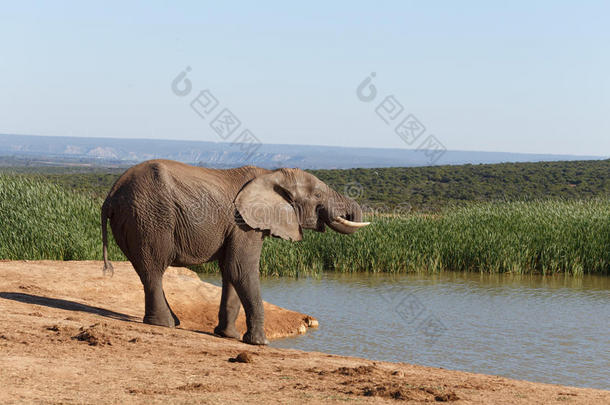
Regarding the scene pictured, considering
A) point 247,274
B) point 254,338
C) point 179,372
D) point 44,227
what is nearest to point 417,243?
point 44,227

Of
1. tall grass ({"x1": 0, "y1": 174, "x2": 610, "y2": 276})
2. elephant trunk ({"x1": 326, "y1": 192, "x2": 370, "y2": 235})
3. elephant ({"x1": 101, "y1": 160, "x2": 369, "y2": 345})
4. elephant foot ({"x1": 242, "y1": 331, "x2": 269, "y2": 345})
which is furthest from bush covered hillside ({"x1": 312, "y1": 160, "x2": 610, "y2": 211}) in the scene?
elephant foot ({"x1": 242, "y1": 331, "x2": 269, "y2": 345})

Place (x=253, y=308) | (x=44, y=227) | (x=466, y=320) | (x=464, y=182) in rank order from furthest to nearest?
(x=464, y=182), (x=44, y=227), (x=466, y=320), (x=253, y=308)

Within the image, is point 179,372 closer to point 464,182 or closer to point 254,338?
point 254,338

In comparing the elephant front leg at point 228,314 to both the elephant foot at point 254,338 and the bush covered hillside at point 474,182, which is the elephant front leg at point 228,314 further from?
the bush covered hillside at point 474,182

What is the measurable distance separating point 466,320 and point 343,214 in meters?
4.40

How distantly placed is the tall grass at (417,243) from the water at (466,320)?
66cm

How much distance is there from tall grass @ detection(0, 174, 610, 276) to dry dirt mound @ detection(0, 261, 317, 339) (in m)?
4.26

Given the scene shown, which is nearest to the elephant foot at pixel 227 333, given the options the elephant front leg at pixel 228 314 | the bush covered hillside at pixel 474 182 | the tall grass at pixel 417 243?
the elephant front leg at pixel 228 314

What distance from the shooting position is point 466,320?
46.2 ft

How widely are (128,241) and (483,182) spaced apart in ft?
185

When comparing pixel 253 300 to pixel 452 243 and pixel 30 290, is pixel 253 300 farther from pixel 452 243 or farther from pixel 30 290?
pixel 452 243

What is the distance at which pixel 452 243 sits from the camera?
69.2 feet

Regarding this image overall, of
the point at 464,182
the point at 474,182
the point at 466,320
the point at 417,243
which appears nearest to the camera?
Answer: the point at 466,320

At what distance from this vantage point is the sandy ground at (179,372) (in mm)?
6844
